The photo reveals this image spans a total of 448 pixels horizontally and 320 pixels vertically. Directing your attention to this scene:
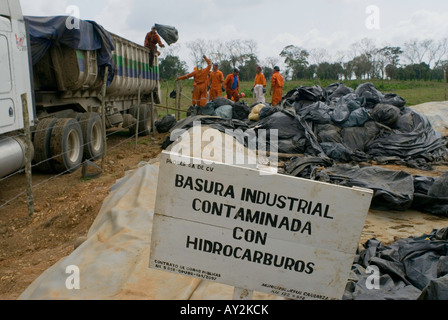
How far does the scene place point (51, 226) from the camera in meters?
5.63

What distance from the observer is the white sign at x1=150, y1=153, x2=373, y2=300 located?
2.20 meters

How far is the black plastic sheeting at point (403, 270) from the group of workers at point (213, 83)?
10012mm

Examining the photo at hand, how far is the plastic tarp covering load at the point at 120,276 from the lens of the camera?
2865mm

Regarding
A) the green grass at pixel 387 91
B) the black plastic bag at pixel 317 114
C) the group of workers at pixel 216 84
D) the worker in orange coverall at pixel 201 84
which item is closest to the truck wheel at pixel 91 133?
the group of workers at pixel 216 84

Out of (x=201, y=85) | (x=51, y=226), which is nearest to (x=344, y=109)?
(x=201, y=85)

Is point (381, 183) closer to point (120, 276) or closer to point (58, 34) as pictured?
point (120, 276)

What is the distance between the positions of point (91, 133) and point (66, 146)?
1.53 m

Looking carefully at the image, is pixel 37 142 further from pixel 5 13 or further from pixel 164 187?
pixel 164 187

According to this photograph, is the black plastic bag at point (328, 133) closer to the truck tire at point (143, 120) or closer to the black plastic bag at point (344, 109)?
the black plastic bag at point (344, 109)

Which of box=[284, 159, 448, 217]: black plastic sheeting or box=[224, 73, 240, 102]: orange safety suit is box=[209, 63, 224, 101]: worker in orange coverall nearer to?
box=[224, 73, 240, 102]: orange safety suit

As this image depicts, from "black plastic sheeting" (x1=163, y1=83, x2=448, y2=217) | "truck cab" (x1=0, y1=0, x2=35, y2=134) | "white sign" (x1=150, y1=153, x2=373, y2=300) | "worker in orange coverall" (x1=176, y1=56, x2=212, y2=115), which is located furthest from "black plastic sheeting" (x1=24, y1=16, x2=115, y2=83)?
"white sign" (x1=150, y1=153, x2=373, y2=300)
